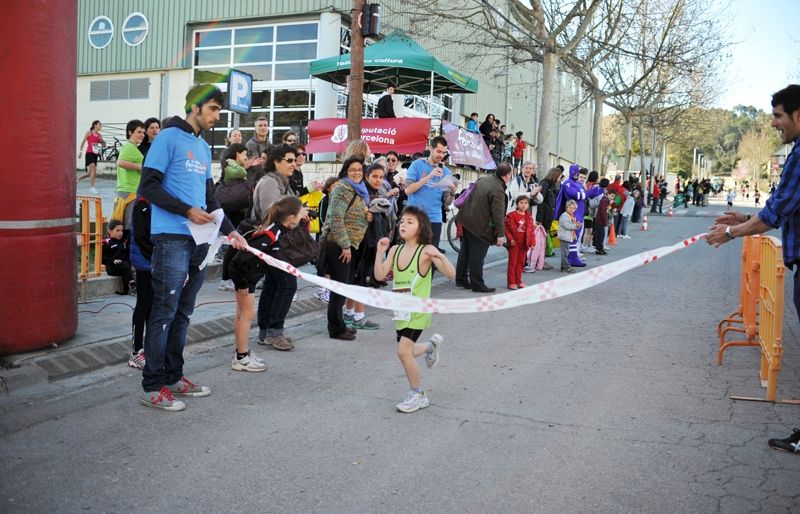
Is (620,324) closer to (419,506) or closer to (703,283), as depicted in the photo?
(703,283)

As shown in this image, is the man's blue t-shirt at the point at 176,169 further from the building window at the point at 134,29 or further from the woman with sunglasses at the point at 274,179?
the building window at the point at 134,29

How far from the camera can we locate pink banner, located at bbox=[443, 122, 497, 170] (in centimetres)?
1850

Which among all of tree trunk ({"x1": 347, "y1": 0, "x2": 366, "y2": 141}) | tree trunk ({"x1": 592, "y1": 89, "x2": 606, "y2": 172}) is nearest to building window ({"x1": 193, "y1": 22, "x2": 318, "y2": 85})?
tree trunk ({"x1": 347, "y1": 0, "x2": 366, "y2": 141})

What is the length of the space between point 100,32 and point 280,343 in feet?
79.9

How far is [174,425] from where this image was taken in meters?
4.72

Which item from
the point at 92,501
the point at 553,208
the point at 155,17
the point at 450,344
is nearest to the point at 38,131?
the point at 92,501

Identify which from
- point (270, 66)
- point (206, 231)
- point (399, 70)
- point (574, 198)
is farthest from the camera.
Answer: point (270, 66)

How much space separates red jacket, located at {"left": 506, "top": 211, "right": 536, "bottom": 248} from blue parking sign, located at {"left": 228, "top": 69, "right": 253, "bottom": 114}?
459cm

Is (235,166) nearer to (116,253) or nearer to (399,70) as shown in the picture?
(116,253)

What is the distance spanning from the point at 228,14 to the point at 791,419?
22.9m

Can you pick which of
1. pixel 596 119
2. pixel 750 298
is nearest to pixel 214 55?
pixel 596 119

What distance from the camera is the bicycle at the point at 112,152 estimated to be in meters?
25.9

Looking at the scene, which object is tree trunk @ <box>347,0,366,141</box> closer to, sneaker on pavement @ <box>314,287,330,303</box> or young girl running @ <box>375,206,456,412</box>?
sneaker on pavement @ <box>314,287,330,303</box>

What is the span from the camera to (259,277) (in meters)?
6.16
